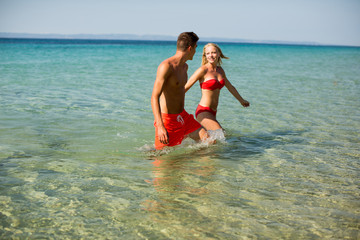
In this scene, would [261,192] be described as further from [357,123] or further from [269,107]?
[269,107]

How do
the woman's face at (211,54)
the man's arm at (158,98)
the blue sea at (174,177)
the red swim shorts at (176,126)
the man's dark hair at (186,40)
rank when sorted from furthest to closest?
the woman's face at (211,54), the red swim shorts at (176,126), the man's dark hair at (186,40), the man's arm at (158,98), the blue sea at (174,177)

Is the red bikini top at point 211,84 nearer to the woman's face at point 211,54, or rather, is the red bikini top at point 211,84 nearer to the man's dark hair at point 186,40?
the woman's face at point 211,54

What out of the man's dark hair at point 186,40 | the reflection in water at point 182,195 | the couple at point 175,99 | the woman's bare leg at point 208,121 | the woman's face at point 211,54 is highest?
the man's dark hair at point 186,40

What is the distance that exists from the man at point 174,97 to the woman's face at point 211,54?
1337mm

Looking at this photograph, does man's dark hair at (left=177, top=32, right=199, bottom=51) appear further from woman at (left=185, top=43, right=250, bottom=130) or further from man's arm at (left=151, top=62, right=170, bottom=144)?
woman at (left=185, top=43, right=250, bottom=130)

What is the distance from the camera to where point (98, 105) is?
10547 mm

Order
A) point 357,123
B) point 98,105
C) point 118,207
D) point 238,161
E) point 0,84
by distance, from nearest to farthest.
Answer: point 118,207 → point 238,161 → point 357,123 → point 98,105 → point 0,84

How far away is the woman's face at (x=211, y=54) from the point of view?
21.6 ft

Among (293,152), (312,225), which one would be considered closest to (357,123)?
(293,152)

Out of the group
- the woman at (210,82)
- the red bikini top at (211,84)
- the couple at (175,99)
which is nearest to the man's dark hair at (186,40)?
the couple at (175,99)

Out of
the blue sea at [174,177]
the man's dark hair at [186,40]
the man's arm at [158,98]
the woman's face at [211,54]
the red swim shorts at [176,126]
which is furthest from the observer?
the woman's face at [211,54]

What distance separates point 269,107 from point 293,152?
15.7 ft

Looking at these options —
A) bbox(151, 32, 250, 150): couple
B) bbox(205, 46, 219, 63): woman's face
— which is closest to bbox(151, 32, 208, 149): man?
bbox(151, 32, 250, 150): couple

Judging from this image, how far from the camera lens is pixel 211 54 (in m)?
6.61
